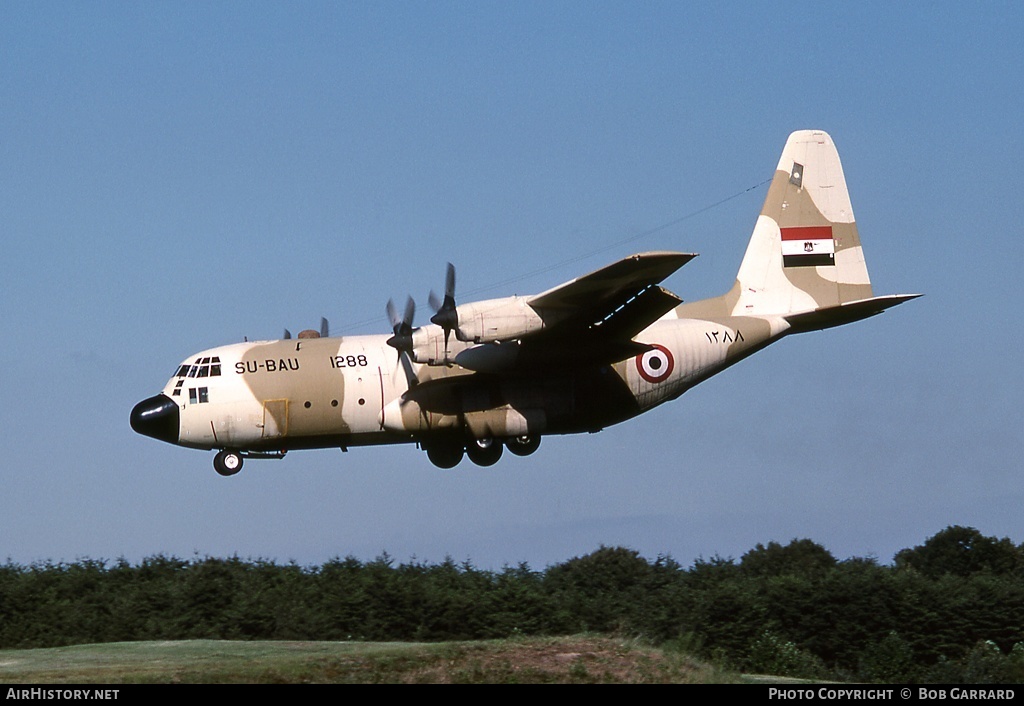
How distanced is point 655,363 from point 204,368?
9738mm

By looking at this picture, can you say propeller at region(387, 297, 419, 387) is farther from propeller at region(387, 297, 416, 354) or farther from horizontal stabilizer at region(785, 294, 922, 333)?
horizontal stabilizer at region(785, 294, 922, 333)

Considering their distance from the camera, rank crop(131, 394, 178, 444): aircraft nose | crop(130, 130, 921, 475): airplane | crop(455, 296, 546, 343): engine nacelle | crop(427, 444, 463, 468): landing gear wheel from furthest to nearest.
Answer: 1. crop(427, 444, 463, 468): landing gear wheel
2. crop(131, 394, 178, 444): aircraft nose
3. crop(130, 130, 921, 475): airplane
4. crop(455, 296, 546, 343): engine nacelle

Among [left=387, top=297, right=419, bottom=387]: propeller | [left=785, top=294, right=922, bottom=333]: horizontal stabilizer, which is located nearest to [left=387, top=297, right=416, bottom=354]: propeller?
[left=387, top=297, right=419, bottom=387]: propeller

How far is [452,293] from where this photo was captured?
1073 inches

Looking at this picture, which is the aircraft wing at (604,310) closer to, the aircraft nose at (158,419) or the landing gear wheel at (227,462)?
the landing gear wheel at (227,462)

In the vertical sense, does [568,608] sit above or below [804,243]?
below

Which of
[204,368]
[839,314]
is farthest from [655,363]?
[204,368]

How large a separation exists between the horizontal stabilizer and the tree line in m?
7.39

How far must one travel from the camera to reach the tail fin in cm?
3181

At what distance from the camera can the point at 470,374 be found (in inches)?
1146

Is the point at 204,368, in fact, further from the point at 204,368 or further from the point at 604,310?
the point at 604,310

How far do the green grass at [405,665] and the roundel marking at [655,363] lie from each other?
31.8ft
